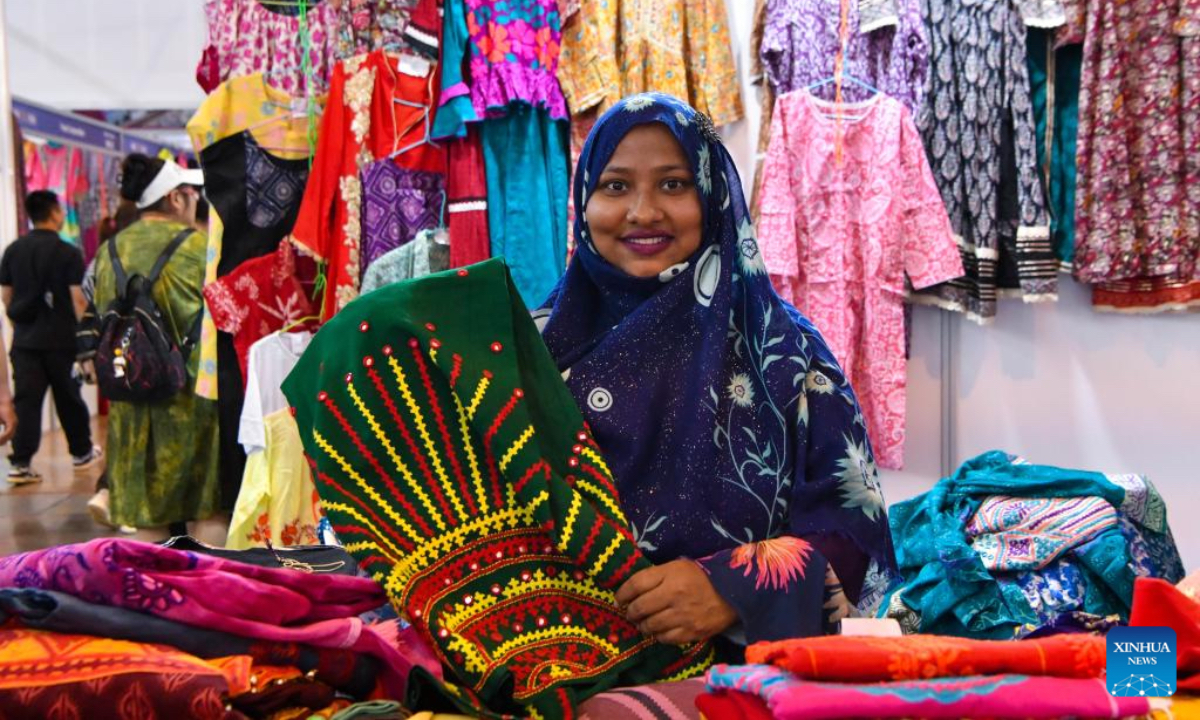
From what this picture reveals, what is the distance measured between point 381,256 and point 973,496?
1.94 m

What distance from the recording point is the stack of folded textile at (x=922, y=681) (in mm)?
825

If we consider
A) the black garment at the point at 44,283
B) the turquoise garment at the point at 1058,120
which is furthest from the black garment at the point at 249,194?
the black garment at the point at 44,283

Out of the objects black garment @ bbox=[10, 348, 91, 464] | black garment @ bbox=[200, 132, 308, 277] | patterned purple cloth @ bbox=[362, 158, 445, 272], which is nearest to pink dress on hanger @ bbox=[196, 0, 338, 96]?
black garment @ bbox=[200, 132, 308, 277]

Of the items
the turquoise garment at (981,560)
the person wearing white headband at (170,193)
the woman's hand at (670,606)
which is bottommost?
the turquoise garment at (981,560)

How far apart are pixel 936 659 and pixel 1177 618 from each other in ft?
0.84

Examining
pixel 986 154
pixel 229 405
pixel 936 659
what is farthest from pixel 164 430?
pixel 936 659

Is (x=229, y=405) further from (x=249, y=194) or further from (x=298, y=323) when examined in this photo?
(x=249, y=194)

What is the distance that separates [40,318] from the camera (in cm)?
584

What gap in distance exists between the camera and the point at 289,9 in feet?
11.3

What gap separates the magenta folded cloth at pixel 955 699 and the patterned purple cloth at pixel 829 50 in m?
2.78

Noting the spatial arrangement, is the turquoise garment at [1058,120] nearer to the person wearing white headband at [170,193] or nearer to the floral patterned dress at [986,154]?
the floral patterned dress at [986,154]

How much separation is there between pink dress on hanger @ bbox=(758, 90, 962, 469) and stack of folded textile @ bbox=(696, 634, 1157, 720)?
100 inches

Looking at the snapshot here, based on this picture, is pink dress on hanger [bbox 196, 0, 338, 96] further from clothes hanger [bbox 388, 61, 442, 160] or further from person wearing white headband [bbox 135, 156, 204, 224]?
person wearing white headband [bbox 135, 156, 204, 224]

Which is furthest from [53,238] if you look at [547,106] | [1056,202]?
[1056,202]
